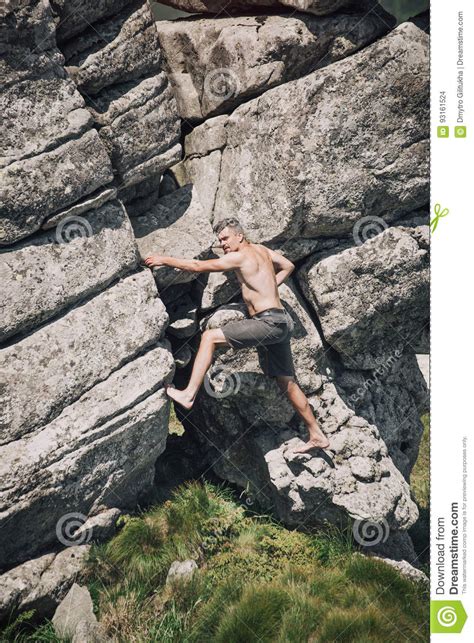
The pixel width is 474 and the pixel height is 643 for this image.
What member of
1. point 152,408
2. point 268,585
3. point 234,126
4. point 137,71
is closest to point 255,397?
point 152,408

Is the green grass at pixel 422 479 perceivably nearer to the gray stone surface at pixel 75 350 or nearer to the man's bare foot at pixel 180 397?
the man's bare foot at pixel 180 397

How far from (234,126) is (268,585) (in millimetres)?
7847

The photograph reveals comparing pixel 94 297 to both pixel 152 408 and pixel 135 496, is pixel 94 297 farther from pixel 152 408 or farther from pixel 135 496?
pixel 135 496

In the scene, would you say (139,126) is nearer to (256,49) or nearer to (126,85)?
(126,85)

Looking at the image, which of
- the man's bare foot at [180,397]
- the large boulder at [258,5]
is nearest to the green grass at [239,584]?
the man's bare foot at [180,397]

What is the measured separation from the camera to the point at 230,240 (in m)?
11.8

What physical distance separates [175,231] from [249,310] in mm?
1946

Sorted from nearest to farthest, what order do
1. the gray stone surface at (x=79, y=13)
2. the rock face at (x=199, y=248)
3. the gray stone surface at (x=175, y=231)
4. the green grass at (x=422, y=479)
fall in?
1. the rock face at (x=199, y=248)
2. the gray stone surface at (x=79, y=13)
3. the gray stone surface at (x=175, y=231)
4. the green grass at (x=422, y=479)

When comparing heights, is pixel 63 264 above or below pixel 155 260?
above

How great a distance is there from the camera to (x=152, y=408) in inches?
456

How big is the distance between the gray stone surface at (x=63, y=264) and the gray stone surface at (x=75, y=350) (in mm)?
243

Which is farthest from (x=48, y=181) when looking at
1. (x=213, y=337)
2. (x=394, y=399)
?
(x=394, y=399)

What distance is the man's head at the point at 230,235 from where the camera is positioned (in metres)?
11.8

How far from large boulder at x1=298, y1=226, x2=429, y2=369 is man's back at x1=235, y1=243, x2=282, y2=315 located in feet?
4.11
